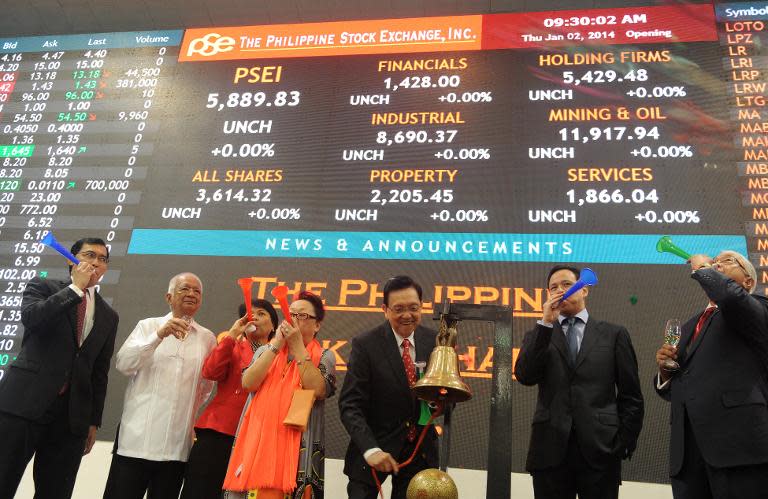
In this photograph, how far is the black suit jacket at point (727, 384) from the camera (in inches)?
82.4

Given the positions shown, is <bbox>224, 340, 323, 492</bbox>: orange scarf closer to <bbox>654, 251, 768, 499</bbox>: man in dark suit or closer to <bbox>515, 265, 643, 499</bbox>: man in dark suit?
<bbox>515, 265, 643, 499</bbox>: man in dark suit

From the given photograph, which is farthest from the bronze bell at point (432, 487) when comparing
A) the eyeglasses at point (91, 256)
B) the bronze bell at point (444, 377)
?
the eyeglasses at point (91, 256)

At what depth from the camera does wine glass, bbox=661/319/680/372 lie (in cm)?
232

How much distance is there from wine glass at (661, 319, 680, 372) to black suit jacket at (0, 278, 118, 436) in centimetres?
236

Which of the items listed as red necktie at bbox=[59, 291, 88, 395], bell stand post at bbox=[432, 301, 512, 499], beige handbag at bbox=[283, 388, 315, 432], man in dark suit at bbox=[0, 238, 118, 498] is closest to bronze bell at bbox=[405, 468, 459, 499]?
bell stand post at bbox=[432, 301, 512, 499]

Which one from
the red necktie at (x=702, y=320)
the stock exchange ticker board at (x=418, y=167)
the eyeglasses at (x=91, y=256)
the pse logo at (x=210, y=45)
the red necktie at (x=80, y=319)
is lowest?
the red necktie at (x=80, y=319)

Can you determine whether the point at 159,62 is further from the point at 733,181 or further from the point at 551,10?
the point at 733,181

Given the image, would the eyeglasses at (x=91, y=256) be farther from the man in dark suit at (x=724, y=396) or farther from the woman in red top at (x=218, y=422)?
the man in dark suit at (x=724, y=396)

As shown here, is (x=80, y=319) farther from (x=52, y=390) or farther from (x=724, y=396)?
(x=724, y=396)

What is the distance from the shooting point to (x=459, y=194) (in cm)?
384

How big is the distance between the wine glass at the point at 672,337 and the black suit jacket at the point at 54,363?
2.36m

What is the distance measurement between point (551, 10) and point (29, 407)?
400 centimetres

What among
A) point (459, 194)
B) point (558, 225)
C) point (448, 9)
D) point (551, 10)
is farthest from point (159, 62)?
point (558, 225)

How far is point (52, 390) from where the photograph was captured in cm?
254
